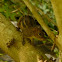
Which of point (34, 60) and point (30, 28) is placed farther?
point (30, 28)

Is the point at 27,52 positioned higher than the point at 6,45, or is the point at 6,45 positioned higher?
the point at 6,45

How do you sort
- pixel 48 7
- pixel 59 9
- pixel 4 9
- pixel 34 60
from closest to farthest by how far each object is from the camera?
pixel 59 9 → pixel 34 60 → pixel 4 9 → pixel 48 7

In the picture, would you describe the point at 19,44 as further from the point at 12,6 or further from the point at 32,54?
the point at 12,6

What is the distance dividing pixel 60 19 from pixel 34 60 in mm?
618

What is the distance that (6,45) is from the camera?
5.18 ft

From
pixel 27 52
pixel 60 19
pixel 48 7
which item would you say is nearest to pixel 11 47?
pixel 27 52

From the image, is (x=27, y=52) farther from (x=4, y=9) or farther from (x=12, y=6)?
(x=12, y=6)

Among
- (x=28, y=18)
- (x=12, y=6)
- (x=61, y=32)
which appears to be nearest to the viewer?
(x=61, y=32)

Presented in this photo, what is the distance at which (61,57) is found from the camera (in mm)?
1318

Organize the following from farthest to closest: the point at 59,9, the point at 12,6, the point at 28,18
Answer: the point at 12,6 → the point at 28,18 → the point at 59,9

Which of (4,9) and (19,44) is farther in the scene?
(4,9)

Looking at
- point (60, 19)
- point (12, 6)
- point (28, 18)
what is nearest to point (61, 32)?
point (60, 19)

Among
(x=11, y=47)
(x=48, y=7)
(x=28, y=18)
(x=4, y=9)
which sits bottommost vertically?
(x=11, y=47)

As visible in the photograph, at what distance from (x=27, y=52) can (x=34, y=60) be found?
0.10 metres
